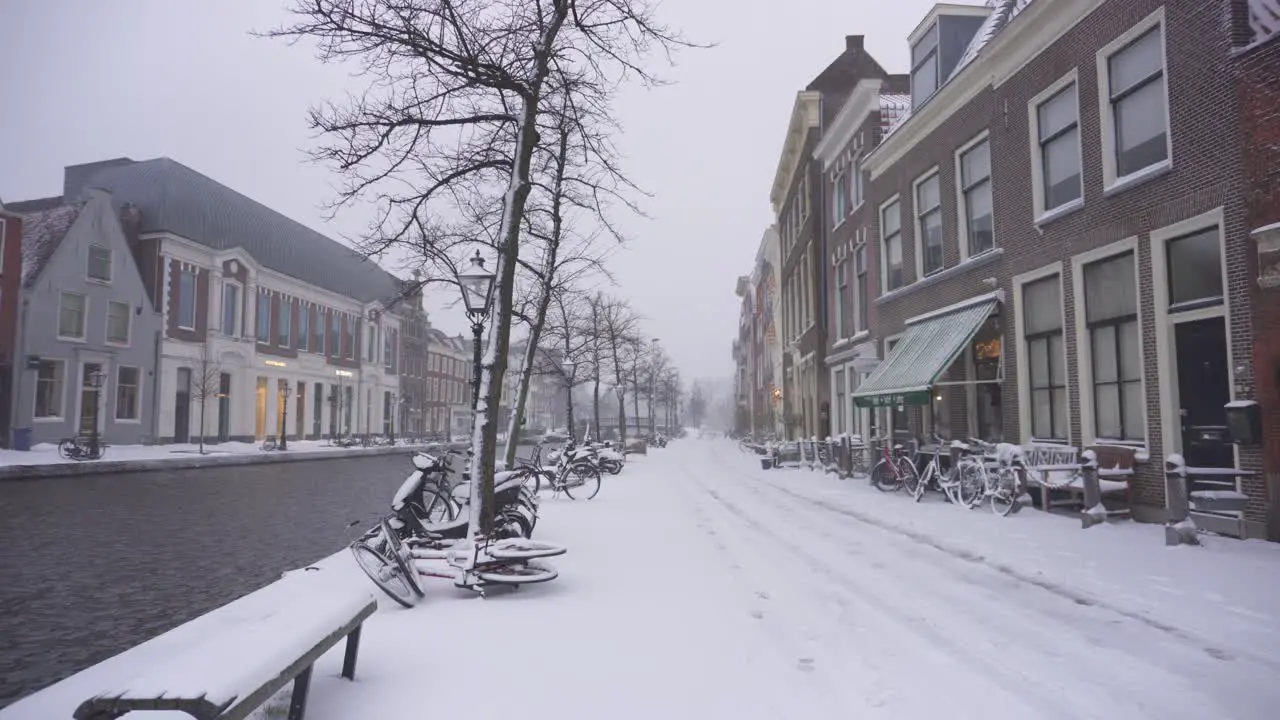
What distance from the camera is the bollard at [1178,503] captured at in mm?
8070

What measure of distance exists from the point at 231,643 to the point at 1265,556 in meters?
8.74

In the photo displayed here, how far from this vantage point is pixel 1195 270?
9.51 metres

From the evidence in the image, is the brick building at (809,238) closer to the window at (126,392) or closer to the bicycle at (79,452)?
the bicycle at (79,452)

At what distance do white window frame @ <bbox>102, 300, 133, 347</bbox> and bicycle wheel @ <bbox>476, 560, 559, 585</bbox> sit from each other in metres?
33.7

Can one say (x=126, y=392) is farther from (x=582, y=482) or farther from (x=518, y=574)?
(x=518, y=574)

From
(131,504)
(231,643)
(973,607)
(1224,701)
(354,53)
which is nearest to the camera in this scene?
(231,643)

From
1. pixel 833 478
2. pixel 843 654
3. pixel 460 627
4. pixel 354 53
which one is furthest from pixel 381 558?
pixel 833 478

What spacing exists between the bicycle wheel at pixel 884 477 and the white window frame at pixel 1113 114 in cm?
707

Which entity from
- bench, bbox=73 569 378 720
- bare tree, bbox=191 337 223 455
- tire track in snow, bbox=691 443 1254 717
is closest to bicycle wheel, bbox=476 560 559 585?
bench, bbox=73 569 378 720

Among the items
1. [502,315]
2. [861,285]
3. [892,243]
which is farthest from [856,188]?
[502,315]

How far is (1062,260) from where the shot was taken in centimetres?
1211

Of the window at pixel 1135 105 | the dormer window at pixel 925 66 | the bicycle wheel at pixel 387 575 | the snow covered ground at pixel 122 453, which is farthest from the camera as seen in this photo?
the snow covered ground at pixel 122 453

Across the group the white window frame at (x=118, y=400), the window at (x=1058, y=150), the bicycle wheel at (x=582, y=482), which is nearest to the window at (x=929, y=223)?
the window at (x=1058, y=150)

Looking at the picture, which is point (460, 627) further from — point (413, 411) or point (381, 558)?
point (413, 411)
